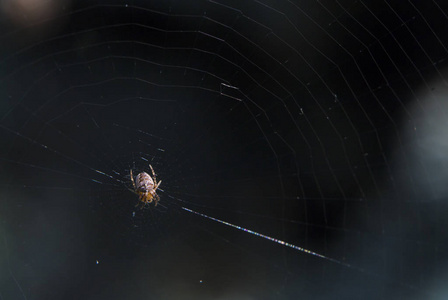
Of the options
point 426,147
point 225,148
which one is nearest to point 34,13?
point 225,148

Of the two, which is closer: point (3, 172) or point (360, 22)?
point (3, 172)

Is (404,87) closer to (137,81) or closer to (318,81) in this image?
(318,81)

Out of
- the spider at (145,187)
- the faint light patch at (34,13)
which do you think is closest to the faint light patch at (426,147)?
the spider at (145,187)

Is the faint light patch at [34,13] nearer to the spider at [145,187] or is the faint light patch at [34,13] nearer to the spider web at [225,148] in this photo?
the spider web at [225,148]

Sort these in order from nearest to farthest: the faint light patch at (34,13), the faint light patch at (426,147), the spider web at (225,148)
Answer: the faint light patch at (34,13)
the spider web at (225,148)
the faint light patch at (426,147)

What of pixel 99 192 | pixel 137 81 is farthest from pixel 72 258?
pixel 137 81
